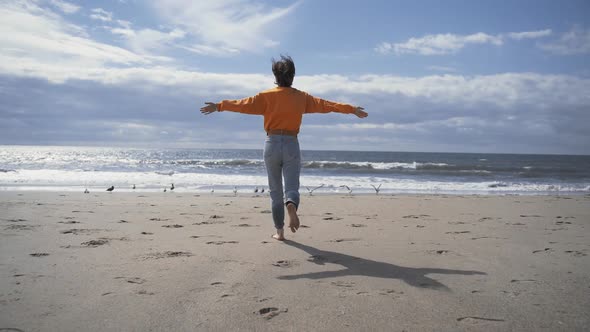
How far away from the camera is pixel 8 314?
1857 millimetres

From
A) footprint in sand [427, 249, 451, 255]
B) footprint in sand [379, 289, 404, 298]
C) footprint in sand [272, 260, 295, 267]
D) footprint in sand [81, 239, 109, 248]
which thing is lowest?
footprint in sand [81, 239, 109, 248]

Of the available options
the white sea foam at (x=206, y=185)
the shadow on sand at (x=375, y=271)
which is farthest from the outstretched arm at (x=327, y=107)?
the white sea foam at (x=206, y=185)

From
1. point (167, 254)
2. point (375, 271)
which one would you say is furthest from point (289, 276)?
point (167, 254)

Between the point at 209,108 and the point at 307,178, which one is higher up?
the point at 209,108

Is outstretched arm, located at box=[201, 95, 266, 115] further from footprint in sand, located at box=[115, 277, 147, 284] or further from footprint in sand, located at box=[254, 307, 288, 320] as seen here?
footprint in sand, located at box=[254, 307, 288, 320]

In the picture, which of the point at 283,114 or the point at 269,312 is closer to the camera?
the point at 269,312

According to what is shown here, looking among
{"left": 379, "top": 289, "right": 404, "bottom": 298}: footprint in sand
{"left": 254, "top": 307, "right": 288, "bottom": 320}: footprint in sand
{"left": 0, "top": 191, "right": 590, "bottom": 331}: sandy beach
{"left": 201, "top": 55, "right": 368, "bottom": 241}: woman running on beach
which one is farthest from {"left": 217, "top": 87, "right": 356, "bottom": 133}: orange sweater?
{"left": 254, "top": 307, "right": 288, "bottom": 320}: footprint in sand

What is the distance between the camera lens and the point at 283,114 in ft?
11.5

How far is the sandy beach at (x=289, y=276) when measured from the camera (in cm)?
185

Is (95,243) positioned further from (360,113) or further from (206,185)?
(206,185)

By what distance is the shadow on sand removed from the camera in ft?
8.10

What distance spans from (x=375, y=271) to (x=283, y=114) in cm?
159

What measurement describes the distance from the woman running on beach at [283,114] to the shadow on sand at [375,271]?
1.89 feet

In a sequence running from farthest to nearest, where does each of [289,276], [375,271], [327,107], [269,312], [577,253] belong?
[327,107] < [577,253] < [375,271] < [289,276] < [269,312]
